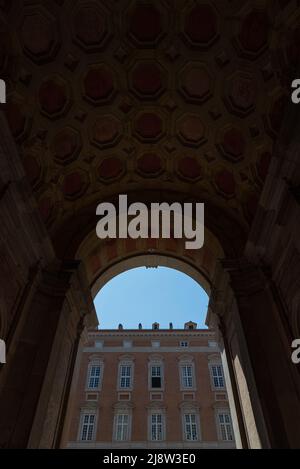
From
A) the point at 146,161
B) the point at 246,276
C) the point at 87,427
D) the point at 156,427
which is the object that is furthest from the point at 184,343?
the point at 246,276

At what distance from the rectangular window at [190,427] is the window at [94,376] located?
9.37 metres

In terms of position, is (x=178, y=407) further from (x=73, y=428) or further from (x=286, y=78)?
(x=286, y=78)

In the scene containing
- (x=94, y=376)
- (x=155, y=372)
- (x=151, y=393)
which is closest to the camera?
(x=151, y=393)

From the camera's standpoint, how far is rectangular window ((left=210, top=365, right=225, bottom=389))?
33.0 metres

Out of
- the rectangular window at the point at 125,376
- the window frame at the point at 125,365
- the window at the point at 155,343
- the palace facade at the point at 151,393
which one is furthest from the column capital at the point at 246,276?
the window at the point at 155,343

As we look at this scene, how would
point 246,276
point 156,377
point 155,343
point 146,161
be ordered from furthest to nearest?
point 155,343 → point 156,377 → point 146,161 → point 246,276

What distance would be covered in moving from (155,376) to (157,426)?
477 centimetres

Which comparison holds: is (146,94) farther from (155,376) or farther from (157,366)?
(157,366)

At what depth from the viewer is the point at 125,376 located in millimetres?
34000

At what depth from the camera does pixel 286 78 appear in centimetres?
813

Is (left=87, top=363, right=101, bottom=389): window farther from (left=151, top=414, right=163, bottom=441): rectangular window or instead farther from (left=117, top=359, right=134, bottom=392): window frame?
(left=151, top=414, right=163, bottom=441): rectangular window

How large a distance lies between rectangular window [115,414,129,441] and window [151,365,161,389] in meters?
4.08

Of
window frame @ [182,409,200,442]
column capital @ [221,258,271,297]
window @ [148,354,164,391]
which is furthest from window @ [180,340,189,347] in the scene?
column capital @ [221,258,271,297]
